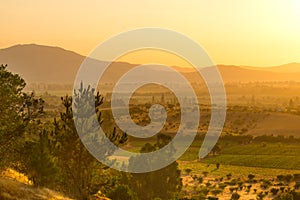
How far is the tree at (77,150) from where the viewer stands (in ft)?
88.5

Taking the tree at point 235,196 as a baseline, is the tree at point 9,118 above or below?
above

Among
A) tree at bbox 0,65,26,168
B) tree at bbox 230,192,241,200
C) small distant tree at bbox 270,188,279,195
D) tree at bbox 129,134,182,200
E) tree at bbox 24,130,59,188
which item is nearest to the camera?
tree at bbox 24,130,59,188

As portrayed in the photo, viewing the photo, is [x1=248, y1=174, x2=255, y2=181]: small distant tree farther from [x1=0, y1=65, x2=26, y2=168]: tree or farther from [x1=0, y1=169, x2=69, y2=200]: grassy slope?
[x1=0, y1=169, x2=69, y2=200]: grassy slope

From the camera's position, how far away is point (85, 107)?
26.9 m

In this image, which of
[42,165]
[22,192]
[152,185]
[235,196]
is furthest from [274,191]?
[22,192]

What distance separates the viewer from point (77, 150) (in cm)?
2781

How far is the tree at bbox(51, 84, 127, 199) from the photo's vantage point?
88.5ft

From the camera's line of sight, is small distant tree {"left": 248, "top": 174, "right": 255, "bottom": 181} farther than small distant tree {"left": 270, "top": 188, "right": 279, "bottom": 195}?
Yes

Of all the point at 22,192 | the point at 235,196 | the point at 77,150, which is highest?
the point at 77,150

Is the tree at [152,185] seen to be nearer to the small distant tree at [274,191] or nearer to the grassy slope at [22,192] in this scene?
the grassy slope at [22,192]

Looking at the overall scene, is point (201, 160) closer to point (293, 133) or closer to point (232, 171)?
point (232, 171)

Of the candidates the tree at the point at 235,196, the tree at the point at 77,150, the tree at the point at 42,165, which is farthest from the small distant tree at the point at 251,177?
the tree at the point at 42,165

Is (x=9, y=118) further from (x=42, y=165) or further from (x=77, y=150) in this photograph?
(x=42, y=165)

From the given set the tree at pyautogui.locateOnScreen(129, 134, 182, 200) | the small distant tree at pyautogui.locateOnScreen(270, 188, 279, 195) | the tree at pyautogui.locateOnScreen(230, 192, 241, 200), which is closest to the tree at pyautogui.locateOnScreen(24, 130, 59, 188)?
the tree at pyautogui.locateOnScreen(129, 134, 182, 200)
